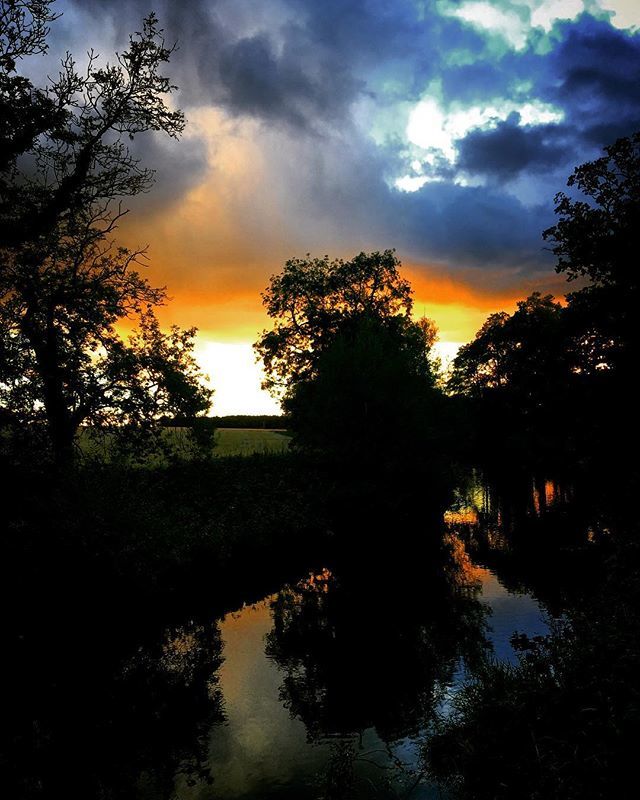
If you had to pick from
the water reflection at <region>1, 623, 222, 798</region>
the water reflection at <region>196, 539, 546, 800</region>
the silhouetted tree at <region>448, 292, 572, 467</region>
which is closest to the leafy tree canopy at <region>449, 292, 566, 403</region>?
the silhouetted tree at <region>448, 292, 572, 467</region>

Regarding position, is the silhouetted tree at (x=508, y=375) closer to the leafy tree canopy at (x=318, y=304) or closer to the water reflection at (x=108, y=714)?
the leafy tree canopy at (x=318, y=304)

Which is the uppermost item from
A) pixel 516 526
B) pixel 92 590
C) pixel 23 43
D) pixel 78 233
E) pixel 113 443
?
pixel 23 43

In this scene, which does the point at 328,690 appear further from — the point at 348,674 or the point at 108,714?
the point at 108,714

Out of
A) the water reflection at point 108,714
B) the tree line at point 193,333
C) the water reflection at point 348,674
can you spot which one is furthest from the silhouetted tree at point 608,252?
the water reflection at point 108,714

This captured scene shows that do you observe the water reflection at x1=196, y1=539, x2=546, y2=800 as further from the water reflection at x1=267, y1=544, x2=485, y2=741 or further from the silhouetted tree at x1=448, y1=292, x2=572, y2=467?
the silhouetted tree at x1=448, y1=292, x2=572, y2=467

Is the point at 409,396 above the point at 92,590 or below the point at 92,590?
above

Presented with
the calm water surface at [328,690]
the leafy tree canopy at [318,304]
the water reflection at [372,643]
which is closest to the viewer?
the calm water surface at [328,690]

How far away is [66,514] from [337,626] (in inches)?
399

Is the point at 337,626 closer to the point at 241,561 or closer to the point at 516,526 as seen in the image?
the point at 241,561

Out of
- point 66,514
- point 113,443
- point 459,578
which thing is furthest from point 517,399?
point 66,514

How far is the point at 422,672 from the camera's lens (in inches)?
578

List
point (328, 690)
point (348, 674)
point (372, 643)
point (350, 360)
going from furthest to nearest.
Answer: point (350, 360), point (372, 643), point (348, 674), point (328, 690)

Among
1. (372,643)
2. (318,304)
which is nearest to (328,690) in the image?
(372,643)

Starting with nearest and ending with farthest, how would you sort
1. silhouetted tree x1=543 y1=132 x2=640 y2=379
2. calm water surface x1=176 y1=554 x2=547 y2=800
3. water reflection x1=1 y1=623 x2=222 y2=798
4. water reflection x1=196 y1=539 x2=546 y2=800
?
calm water surface x1=176 y1=554 x2=547 y2=800 < water reflection x1=196 y1=539 x2=546 y2=800 < water reflection x1=1 y1=623 x2=222 y2=798 < silhouetted tree x1=543 y1=132 x2=640 y2=379
